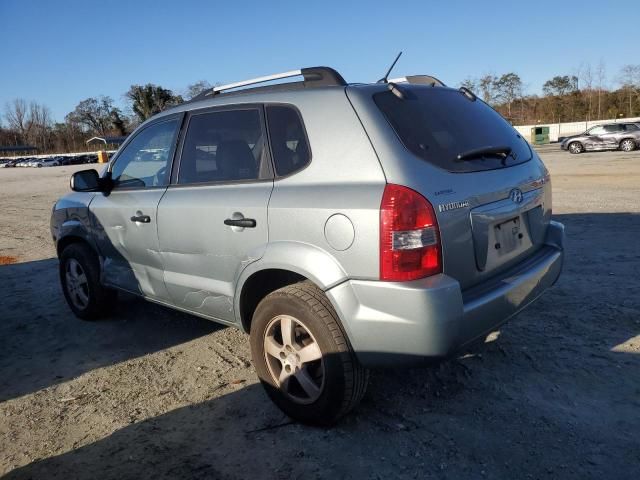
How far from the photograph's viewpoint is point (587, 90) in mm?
64312

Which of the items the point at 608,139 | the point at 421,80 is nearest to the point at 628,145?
the point at 608,139

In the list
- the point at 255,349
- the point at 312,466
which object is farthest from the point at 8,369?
the point at 312,466

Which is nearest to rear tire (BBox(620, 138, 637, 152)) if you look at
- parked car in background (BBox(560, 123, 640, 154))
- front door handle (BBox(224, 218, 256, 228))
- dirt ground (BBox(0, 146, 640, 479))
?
parked car in background (BBox(560, 123, 640, 154))

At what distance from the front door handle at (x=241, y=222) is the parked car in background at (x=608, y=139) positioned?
1122 inches

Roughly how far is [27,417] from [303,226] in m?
2.20

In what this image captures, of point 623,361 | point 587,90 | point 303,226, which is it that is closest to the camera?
point 303,226

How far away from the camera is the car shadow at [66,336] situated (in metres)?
3.91

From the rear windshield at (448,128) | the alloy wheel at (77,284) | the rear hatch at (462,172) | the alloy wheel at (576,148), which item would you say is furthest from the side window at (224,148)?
the alloy wheel at (576,148)

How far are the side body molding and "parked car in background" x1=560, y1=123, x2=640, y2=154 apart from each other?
28562 mm

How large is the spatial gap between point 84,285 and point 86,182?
1.11m

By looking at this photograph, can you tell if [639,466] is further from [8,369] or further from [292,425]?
[8,369]

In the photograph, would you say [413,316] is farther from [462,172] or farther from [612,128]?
[612,128]

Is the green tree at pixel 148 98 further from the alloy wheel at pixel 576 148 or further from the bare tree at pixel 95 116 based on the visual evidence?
the alloy wheel at pixel 576 148

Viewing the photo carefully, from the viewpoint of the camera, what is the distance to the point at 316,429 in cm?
289
